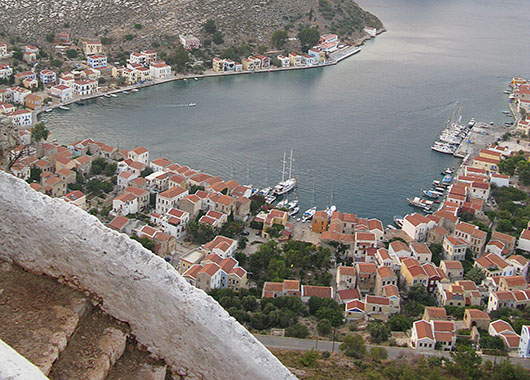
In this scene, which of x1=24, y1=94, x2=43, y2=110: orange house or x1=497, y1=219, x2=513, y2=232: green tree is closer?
x1=497, y1=219, x2=513, y2=232: green tree

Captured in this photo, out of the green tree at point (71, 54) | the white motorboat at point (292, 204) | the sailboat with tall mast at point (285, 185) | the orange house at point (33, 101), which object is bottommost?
the white motorboat at point (292, 204)

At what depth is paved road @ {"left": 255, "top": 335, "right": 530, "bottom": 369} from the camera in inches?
286

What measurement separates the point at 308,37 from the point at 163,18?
528 centimetres

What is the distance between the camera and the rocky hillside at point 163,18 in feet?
73.9

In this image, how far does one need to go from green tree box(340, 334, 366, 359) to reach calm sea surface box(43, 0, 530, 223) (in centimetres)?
482

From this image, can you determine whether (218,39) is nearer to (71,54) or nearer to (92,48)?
(92,48)

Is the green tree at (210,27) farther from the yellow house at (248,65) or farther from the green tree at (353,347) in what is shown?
the green tree at (353,347)

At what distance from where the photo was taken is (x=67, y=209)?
163 cm

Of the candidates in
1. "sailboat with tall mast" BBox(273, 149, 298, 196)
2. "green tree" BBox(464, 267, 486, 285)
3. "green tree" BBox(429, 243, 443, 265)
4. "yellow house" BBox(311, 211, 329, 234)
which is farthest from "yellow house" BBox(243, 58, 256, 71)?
"green tree" BBox(464, 267, 486, 285)

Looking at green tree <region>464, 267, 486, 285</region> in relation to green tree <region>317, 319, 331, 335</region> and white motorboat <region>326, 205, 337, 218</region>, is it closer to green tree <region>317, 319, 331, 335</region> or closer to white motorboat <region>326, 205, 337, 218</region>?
white motorboat <region>326, 205, 337, 218</region>

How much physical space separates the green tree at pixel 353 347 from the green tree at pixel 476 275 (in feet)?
9.84

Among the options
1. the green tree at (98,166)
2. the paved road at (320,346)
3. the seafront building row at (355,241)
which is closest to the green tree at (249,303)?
the seafront building row at (355,241)

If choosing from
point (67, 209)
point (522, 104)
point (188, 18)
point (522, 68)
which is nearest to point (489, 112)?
point (522, 104)

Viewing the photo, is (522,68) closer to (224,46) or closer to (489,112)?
(489,112)
